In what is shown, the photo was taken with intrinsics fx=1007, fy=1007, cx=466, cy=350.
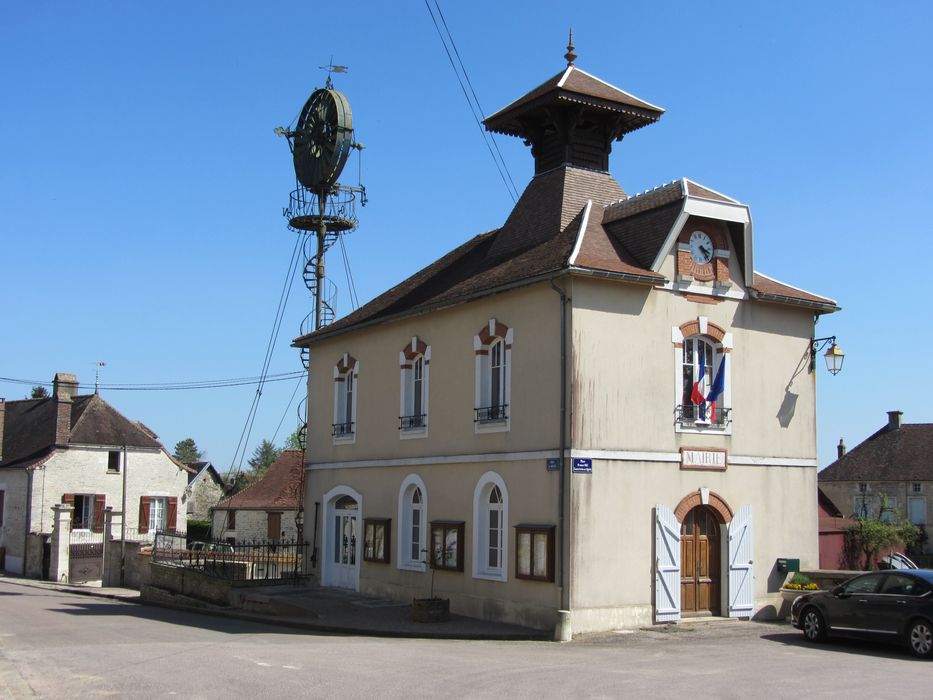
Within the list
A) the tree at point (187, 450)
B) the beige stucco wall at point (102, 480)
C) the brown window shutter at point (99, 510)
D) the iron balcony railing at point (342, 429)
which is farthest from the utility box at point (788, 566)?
the tree at point (187, 450)

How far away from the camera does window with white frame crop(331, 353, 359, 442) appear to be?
88.7ft

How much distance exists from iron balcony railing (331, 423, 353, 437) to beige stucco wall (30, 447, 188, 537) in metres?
19.3

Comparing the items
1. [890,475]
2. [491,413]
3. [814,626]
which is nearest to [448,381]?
[491,413]

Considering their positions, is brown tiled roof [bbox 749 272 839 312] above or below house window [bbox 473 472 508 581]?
above

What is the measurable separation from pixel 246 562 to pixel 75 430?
18.1m

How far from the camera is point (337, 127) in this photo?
3616 cm

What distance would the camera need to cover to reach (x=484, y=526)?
21.2m

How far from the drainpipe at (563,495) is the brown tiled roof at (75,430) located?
99.5ft

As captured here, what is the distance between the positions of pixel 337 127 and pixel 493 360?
689 inches

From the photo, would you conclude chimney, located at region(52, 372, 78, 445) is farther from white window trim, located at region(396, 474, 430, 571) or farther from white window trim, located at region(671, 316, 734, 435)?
white window trim, located at region(671, 316, 734, 435)

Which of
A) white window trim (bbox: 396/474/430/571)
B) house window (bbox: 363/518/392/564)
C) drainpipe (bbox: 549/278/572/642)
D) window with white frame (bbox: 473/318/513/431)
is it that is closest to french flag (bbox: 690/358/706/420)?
drainpipe (bbox: 549/278/572/642)

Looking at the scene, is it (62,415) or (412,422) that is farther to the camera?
(62,415)

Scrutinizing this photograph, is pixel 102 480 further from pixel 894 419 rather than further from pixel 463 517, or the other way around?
pixel 894 419

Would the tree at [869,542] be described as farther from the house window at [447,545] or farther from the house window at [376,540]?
the house window at [376,540]
